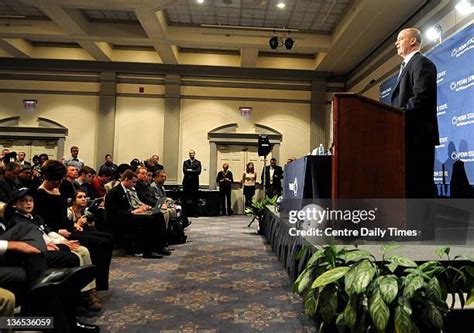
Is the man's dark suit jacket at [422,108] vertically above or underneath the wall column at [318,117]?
underneath

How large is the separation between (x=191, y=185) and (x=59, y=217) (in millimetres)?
5710

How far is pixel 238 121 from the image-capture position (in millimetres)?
9570

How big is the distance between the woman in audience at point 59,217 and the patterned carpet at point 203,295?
0.23 metres

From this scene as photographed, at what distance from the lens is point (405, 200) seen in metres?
2.02

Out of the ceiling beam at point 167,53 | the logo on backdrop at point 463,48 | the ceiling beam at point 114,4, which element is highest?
the ceiling beam at point 167,53

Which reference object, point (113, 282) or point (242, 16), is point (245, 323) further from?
point (242, 16)

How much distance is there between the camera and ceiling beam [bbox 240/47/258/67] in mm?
8282

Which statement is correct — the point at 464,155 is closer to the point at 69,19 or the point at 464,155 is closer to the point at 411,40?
the point at 411,40

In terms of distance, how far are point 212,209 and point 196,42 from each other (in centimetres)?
385

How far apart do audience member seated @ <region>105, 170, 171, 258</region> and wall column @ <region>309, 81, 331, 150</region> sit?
610 cm

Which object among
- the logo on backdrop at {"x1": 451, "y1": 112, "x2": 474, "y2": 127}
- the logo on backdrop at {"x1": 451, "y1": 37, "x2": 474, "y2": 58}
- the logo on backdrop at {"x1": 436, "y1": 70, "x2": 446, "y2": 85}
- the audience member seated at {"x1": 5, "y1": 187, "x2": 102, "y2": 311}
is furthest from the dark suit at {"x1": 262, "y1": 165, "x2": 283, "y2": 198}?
the audience member seated at {"x1": 5, "y1": 187, "x2": 102, "y2": 311}

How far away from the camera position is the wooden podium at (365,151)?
2000 mm

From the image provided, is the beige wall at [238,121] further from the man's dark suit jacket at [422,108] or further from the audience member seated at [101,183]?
the man's dark suit jacket at [422,108]

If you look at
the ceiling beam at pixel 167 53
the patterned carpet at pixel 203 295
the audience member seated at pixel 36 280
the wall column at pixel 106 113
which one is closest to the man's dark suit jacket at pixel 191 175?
the wall column at pixel 106 113
